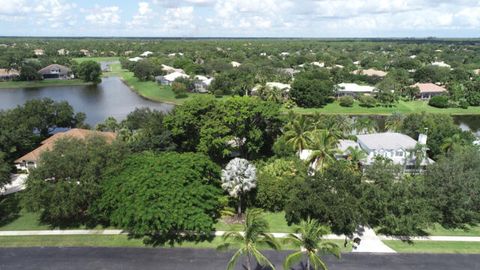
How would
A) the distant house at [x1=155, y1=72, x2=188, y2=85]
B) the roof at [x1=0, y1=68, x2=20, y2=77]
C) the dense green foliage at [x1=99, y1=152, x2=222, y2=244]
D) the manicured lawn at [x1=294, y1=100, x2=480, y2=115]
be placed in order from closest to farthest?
the dense green foliage at [x1=99, y1=152, x2=222, y2=244] → the manicured lawn at [x1=294, y1=100, x2=480, y2=115] → the distant house at [x1=155, y1=72, x2=188, y2=85] → the roof at [x1=0, y1=68, x2=20, y2=77]

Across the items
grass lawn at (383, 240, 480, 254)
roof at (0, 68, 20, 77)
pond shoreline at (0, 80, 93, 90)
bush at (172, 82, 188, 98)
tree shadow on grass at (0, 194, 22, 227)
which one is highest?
roof at (0, 68, 20, 77)

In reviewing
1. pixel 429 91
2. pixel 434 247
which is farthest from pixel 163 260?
pixel 429 91

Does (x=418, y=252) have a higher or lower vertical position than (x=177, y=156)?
lower

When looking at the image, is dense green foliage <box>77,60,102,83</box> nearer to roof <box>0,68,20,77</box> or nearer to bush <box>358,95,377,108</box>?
roof <box>0,68,20,77</box>

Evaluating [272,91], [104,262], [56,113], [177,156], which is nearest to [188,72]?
[272,91]

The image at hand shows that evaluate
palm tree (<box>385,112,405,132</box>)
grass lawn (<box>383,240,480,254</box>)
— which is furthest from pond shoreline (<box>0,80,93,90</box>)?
grass lawn (<box>383,240,480,254</box>)

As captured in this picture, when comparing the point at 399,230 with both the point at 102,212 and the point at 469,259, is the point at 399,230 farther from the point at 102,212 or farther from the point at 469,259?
the point at 102,212

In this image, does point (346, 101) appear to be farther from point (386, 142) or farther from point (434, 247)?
point (434, 247)
